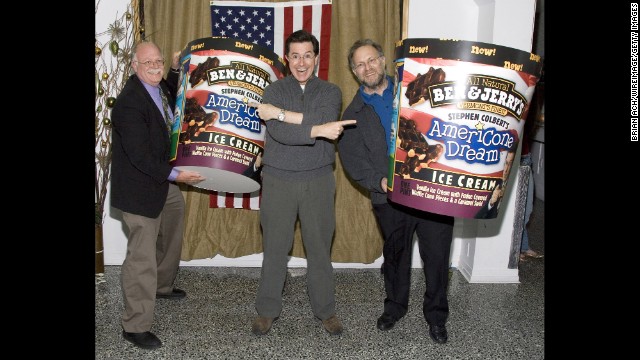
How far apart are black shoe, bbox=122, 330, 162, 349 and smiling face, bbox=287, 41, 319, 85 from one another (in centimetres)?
140

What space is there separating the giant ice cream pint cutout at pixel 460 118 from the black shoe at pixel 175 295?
5.60 feet

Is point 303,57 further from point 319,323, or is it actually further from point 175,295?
point 175,295

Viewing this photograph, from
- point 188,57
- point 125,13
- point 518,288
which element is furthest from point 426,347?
point 125,13

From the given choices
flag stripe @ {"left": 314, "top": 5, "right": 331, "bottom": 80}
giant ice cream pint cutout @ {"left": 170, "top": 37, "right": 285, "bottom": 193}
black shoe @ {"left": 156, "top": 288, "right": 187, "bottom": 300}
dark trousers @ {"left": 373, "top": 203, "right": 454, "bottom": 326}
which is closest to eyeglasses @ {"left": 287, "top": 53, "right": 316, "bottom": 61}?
giant ice cream pint cutout @ {"left": 170, "top": 37, "right": 285, "bottom": 193}

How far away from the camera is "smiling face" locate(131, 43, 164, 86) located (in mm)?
2494

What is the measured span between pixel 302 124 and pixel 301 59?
1.00 feet

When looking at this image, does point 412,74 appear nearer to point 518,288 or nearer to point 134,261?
point 134,261

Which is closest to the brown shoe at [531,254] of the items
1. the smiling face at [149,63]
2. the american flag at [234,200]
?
the american flag at [234,200]

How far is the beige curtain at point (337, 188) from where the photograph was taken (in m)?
3.34

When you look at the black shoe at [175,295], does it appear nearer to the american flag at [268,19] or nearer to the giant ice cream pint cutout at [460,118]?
the american flag at [268,19]

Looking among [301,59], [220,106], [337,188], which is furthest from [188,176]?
[337,188]

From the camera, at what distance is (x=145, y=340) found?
255 cm

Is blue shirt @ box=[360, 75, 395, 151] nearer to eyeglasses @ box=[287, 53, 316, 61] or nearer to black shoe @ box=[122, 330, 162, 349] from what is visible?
eyeglasses @ box=[287, 53, 316, 61]

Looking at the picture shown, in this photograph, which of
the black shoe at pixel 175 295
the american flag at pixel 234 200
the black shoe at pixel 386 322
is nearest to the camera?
the black shoe at pixel 386 322
